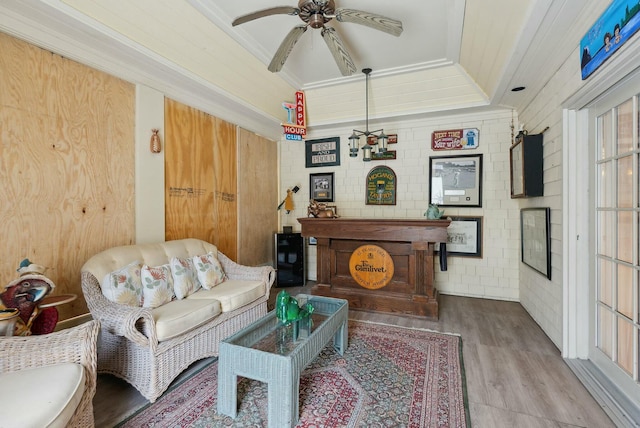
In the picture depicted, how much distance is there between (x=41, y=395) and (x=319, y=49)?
3.68 meters

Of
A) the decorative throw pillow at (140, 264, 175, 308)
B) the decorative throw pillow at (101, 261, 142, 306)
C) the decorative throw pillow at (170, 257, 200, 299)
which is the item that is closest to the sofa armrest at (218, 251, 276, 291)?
the decorative throw pillow at (170, 257, 200, 299)

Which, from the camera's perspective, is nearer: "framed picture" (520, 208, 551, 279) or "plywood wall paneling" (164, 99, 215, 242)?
"framed picture" (520, 208, 551, 279)

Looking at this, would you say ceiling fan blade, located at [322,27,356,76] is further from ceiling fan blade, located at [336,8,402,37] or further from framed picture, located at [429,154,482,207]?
framed picture, located at [429,154,482,207]

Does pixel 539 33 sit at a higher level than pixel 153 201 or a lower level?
higher

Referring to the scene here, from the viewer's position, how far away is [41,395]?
3.90ft

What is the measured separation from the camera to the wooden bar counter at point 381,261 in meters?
3.40

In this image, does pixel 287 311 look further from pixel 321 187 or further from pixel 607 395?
pixel 321 187

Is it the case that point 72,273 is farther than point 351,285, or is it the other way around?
point 351,285

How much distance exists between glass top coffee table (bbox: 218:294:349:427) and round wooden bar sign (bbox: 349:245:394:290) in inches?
62.0

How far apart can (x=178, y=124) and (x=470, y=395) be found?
12.1 feet

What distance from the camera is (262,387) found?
6.81ft

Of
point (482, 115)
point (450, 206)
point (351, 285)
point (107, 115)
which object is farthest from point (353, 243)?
point (107, 115)

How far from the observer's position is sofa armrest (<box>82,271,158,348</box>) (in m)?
1.83

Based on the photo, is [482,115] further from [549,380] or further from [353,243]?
[549,380]
